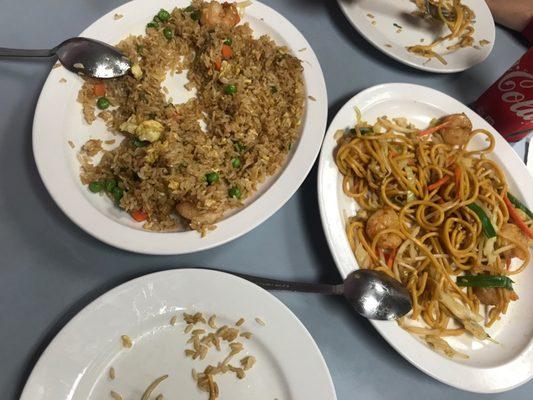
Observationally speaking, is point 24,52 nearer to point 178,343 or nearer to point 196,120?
point 196,120

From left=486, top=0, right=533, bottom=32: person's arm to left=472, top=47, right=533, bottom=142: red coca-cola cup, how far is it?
73 cm

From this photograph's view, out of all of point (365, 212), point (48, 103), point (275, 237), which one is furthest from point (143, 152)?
point (365, 212)

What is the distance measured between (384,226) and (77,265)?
48.0 inches

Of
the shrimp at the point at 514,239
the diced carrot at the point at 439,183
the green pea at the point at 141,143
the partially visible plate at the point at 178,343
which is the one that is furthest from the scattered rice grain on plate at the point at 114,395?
the shrimp at the point at 514,239

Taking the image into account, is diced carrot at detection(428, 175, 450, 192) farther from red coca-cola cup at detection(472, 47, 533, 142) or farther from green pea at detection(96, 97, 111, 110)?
green pea at detection(96, 97, 111, 110)

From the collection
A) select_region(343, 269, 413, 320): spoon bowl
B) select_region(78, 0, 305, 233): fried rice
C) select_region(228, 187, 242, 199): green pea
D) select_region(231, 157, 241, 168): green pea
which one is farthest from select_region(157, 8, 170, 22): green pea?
select_region(343, 269, 413, 320): spoon bowl

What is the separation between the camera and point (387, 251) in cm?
162

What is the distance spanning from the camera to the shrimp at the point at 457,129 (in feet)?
5.87

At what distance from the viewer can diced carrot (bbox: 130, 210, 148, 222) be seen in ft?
4.57

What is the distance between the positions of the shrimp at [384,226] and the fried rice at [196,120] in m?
0.45

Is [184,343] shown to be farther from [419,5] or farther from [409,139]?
[419,5]

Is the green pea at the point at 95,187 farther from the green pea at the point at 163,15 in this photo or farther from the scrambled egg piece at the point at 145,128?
the green pea at the point at 163,15

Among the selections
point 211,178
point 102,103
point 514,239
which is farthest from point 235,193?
point 514,239

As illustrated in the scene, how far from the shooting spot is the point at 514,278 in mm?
1700
